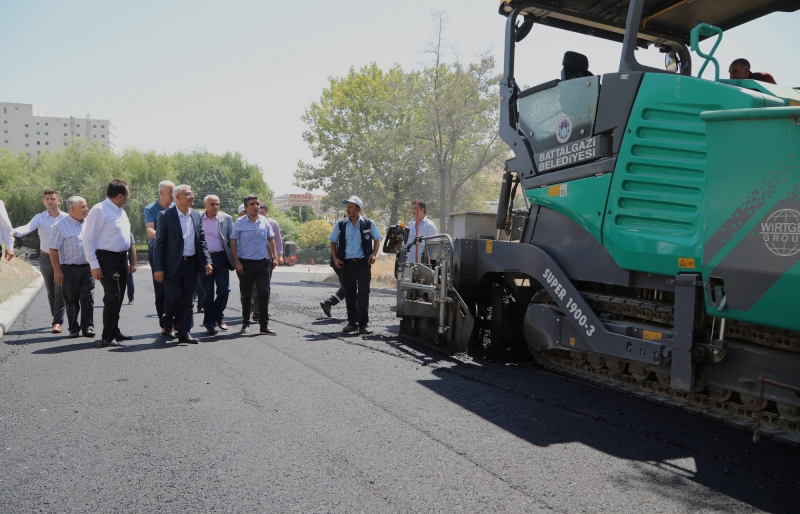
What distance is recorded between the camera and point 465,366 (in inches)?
245

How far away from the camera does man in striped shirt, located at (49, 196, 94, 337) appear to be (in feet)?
26.5

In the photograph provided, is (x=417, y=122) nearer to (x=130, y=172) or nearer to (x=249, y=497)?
(x=249, y=497)

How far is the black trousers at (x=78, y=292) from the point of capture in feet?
26.7

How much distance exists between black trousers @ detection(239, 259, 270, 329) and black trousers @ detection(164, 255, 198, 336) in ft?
3.04

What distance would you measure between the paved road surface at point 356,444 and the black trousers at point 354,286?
2.30m

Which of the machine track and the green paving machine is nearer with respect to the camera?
the green paving machine

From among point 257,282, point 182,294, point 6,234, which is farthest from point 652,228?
point 6,234

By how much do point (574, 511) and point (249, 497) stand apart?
1576mm

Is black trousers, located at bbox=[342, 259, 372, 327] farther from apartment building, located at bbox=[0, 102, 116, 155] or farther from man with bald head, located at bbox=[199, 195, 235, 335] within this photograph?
apartment building, located at bbox=[0, 102, 116, 155]

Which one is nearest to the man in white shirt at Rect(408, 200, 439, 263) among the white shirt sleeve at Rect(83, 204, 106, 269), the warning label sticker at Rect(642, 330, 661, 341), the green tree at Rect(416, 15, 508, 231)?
the white shirt sleeve at Rect(83, 204, 106, 269)

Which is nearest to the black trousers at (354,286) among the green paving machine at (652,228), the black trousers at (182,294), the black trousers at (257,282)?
the black trousers at (257,282)

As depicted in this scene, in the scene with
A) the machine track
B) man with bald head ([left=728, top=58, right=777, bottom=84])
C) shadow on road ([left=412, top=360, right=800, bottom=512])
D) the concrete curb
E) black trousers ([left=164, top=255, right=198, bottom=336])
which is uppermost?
man with bald head ([left=728, top=58, right=777, bottom=84])

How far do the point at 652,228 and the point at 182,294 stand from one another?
5.83 metres

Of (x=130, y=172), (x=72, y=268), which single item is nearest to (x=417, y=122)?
(x=72, y=268)
